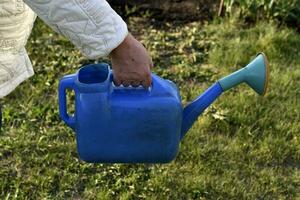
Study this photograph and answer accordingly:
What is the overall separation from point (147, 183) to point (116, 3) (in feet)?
5.85

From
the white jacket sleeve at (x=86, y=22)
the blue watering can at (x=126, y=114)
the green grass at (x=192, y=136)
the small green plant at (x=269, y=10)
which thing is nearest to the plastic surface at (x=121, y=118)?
the blue watering can at (x=126, y=114)

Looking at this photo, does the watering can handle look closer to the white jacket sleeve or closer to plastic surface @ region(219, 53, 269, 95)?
the white jacket sleeve

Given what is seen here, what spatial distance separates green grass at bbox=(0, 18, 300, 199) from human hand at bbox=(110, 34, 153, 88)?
3.29 feet

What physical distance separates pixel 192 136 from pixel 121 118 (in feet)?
3.80

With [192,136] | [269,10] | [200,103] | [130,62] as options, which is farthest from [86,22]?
[269,10]

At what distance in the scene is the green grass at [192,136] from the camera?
7.98 ft

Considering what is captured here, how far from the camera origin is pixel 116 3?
3.91 m

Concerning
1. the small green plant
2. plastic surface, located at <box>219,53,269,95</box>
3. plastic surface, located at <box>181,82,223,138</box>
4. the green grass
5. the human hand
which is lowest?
the green grass

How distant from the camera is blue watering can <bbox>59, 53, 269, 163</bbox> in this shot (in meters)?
1.60

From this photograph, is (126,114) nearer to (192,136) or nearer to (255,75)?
(255,75)

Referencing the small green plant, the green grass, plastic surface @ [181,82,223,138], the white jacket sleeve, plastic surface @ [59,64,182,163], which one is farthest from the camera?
the small green plant

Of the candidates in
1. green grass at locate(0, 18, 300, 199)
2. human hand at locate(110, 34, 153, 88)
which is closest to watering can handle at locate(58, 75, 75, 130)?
human hand at locate(110, 34, 153, 88)

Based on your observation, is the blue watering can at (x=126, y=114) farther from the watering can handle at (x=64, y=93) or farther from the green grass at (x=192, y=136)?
the green grass at (x=192, y=136)

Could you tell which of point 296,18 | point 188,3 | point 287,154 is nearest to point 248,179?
point 287,154
